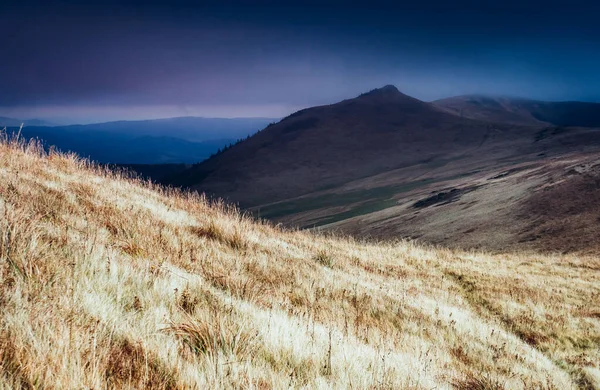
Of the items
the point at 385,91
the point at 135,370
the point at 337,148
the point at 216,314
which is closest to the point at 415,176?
the point at 337,148

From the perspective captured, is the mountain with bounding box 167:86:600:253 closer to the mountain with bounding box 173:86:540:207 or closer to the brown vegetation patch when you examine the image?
the mountain with bounding box 173:86:540:207

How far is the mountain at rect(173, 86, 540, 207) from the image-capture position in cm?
11994

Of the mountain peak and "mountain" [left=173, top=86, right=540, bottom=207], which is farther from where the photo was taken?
the mountain peak

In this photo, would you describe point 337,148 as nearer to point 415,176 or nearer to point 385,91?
point 415,176

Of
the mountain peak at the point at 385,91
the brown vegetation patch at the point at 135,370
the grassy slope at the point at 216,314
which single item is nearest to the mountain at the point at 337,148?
the mountain peak at the point at 385,91

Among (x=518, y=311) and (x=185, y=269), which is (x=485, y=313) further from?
(x=185, y=269)

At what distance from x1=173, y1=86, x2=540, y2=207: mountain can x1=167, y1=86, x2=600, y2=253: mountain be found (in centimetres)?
49

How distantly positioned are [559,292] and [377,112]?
152702 mm

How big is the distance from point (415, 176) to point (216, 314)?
94151 millimetres

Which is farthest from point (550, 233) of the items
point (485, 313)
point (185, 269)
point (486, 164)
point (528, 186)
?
point (486, 164)

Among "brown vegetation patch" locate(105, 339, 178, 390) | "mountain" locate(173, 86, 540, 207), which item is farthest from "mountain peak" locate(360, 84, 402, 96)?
"brown vegetation patch" locate(105, 339, 178, 390)

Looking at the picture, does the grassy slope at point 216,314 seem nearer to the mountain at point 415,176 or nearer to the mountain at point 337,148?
the mountain at point 415,176

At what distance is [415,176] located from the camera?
305ft

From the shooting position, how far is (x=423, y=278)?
11273 mm
